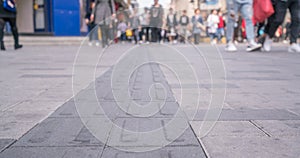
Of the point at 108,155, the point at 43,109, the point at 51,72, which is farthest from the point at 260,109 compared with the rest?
the point at 51,72

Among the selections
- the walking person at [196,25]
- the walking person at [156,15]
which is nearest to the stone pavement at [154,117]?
the walking person at [156,15]

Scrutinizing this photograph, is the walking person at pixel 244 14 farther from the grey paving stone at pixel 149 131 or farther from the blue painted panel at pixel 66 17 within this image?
the blue painted panel at pixel 66 17

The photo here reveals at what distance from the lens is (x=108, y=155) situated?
209cm

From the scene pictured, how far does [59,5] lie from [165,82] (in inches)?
596

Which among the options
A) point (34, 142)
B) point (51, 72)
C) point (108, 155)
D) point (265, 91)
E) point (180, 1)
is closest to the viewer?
point (108, 155)

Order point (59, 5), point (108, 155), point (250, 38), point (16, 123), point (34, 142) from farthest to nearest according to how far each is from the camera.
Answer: point (59, 5) → point (250, 38) → point (16, 123) → point (34, 142) → point (108, 155)

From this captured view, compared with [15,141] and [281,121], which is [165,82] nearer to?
[281,121]

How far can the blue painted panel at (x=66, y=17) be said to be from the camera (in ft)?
61.2

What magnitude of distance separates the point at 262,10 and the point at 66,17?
38.8ft

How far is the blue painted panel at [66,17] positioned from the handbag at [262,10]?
36.9ft

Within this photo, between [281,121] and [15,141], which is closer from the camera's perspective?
[15,141]

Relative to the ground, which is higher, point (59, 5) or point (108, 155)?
point (59, 5)

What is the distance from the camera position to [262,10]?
30.9 ft

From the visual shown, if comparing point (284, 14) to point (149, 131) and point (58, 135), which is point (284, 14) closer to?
point (149, 131)
